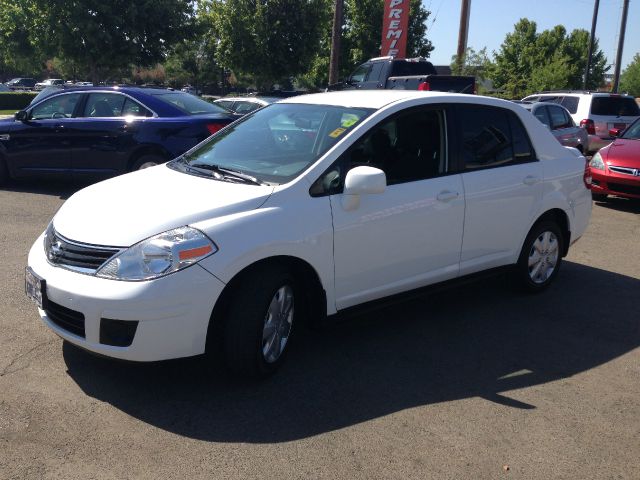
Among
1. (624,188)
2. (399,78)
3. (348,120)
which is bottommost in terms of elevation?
(624,188)

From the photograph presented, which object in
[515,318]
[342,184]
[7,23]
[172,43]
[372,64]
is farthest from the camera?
[7,23]

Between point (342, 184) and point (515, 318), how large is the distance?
2.03 metres

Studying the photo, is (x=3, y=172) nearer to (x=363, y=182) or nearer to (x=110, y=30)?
(x=363, y=182)

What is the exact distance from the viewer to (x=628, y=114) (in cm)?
1633

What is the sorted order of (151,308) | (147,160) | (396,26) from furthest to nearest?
(396,26), (147,160), (151,308)

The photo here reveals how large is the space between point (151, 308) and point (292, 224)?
0.95m

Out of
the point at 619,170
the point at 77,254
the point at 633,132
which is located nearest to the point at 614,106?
the point at 633,132

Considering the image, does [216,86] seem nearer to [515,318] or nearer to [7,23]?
[7,23]

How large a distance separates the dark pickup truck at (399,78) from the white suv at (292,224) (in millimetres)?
8969

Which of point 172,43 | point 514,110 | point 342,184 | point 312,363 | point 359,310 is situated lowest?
point 312,363

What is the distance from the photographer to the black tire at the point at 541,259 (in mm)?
5535

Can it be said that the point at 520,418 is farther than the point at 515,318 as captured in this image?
No

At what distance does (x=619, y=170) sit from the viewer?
33.5 feet

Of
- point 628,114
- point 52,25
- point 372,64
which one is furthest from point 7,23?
point 628,114
